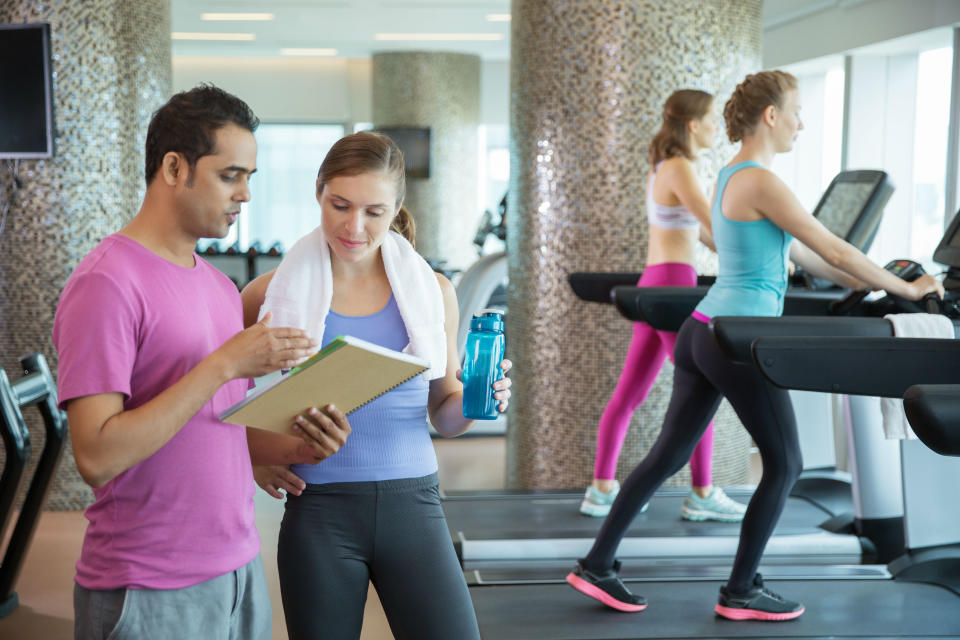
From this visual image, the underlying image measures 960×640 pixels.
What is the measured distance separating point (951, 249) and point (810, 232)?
0.67 metres

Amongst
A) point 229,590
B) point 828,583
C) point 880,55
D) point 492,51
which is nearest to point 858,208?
point 828,583

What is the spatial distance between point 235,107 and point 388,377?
417mm

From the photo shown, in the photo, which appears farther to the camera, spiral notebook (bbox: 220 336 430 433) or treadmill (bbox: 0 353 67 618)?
treadmill (bbox: 0 353 67 618)

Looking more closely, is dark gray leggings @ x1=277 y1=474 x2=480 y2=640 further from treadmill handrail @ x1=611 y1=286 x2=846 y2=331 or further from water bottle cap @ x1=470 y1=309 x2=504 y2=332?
treadmill handrail @ x1=611 y1=286 x2=846 y2=331

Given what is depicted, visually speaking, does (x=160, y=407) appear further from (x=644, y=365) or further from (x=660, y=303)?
(x=644, y=365)

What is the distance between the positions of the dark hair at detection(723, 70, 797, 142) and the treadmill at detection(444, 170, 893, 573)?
0.57 m

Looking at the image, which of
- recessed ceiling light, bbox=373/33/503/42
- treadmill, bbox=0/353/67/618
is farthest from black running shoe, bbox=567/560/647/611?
recessed ceiling light, bbox=373/33/503/42

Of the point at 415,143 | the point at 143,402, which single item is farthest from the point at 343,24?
the point at 143,402

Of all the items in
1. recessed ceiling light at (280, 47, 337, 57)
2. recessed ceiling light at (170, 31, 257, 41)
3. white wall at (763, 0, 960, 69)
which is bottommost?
white wall at (763, 0, 960, 69)

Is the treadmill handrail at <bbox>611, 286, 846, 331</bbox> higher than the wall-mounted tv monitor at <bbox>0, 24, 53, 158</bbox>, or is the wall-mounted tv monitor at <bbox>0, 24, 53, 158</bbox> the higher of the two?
the wall-mounted tv monitor at <bbox>0, 24, 53, 158</bbox>

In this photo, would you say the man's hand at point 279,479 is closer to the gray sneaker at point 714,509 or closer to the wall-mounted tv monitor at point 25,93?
the gray sneaker at point 714,509

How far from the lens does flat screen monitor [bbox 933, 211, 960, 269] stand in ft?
9.18

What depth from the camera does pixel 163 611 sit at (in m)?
1.22

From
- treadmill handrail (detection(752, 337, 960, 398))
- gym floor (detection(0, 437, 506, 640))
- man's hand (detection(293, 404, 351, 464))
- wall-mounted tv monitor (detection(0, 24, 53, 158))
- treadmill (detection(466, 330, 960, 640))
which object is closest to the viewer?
man's hand (detection(293, 404, 351, 464))
